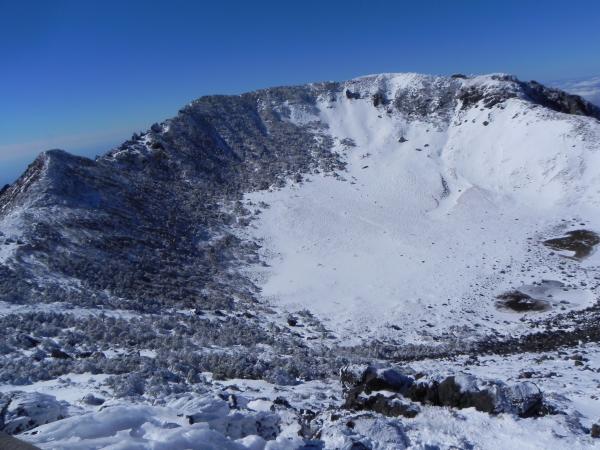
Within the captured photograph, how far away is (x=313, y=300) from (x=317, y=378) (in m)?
13.5

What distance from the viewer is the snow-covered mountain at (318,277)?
11859 millimetres

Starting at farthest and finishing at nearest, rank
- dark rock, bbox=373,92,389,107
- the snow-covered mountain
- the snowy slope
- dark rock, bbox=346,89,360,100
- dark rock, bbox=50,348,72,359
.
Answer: dark rock, bbox=346,89,360,100 < dark rock, bbox=373,92,389,107 < the snowy slope < dark rock, bbox=50,348,72,359 < the snow-covered mountain

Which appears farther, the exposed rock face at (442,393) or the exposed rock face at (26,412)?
the exposed rock face at (442,393)

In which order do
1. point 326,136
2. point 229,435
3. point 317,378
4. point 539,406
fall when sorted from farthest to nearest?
1. point 326,136
2. point 317,378
3. point 539,406
4. point 229,435

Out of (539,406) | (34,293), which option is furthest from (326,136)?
(539,406)

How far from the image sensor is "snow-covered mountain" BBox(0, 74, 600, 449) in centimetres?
1186

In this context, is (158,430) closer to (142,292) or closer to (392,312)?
(142,292)

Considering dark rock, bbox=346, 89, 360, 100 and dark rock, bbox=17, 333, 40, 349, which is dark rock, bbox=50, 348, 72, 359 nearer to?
dark rock, bbox=17, 333, 40, 349

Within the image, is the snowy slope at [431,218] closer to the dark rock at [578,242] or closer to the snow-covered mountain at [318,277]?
the snow-covered mountain at [318,277]

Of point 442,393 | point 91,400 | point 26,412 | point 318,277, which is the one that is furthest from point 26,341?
point 318,277

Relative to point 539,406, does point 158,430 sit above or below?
above

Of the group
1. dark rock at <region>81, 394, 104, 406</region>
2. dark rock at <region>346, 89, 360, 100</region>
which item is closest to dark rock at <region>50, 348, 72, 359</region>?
→ dark rock at <region>81, 394, 104, 406</region>

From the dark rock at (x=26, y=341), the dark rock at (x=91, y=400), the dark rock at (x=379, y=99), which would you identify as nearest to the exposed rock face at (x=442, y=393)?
the dark rock at (x=91, y=400)

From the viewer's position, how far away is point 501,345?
24312 mm
